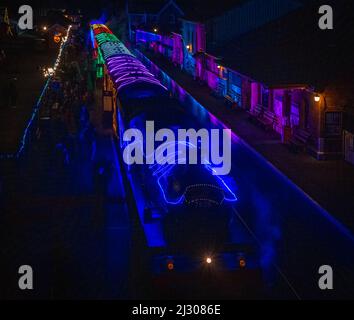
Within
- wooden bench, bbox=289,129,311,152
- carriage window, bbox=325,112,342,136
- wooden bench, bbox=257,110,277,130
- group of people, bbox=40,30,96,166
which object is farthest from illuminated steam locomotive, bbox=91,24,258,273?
wooden bench, bbox=257,110,277,130

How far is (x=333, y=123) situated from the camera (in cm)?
2439

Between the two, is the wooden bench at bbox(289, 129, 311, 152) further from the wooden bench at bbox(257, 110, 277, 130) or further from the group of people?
the group of people

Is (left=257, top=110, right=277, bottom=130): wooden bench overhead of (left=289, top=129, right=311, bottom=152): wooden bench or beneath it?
overhead

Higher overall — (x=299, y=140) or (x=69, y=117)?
(x=69, y=117)

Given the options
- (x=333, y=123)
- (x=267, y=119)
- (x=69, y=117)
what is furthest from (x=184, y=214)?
(x=267, y=119)

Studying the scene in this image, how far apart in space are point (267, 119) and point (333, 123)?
19.5 ft

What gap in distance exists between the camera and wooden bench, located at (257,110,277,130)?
95.9 ft

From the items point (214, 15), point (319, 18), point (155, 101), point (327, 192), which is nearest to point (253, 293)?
point (327, 192)

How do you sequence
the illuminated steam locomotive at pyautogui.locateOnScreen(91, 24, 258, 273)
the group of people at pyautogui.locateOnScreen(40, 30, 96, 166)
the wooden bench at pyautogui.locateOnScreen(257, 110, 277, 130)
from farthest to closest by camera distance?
the wooden bench at pyautogui.locateOnScreen(257, 110, 277, 130) < the group of people at pyautogui.locateOnScreen(40, 30, 96, 166) < the illuminated steam locomotive at pyautogui.locateOnScreen(91, 24, 258, 273)

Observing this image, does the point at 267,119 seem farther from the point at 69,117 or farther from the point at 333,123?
the point at 69,117

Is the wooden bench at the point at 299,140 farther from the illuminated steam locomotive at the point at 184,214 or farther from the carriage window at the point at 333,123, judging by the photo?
the illuminated steam locomotive at the point at 184,214

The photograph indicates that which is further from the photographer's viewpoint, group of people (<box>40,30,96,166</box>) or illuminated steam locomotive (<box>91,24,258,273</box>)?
group of people (<box>40,30,96,166</box>)

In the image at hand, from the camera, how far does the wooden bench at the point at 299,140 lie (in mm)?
24797

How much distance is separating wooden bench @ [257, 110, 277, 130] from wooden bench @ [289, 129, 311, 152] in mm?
2847
